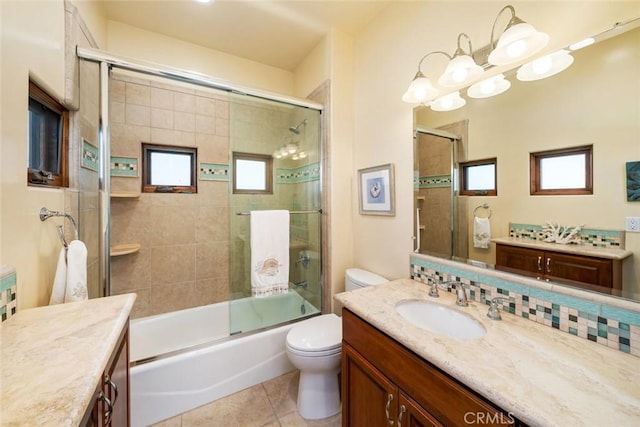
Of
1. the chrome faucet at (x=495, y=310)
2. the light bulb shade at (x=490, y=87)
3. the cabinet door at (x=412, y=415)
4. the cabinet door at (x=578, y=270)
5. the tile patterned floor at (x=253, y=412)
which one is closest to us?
the cabinet door at (x=412, y=415)

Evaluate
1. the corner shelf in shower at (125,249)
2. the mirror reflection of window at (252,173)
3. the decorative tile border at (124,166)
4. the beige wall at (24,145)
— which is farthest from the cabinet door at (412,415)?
the decorative tile border at (124,166)

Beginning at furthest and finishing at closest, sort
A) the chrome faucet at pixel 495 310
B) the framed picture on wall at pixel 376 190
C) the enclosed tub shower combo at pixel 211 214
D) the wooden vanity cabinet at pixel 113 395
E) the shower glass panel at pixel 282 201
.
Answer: the shower glass panel at pixel 282 201, the enclosed tub shower combo at pixel 211 214, the framed picture on wall at pixel 376 190, the chrome faucet at pixel 495 310, the wooden vanity cabinet at pixel 113 395

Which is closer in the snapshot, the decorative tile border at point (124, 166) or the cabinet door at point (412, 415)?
the cabinet door at point (412, 415)

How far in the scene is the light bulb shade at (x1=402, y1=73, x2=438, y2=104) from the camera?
137 cm

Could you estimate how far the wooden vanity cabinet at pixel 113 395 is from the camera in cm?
66

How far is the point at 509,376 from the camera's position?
0.66 metres

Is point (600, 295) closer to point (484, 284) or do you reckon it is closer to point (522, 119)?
point (484, 284)

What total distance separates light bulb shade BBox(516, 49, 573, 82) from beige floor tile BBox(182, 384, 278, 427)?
2243 millimetres

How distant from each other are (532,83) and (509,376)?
1.16 metres

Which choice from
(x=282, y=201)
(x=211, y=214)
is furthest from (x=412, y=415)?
(x=211, y=214)

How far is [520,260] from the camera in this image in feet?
3.57

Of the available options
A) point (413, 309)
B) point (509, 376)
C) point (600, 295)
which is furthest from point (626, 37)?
point (413, 309)

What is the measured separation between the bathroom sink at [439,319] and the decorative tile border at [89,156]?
1950mm

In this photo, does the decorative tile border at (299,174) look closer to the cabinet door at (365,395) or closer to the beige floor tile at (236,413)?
the cabinet door at (365,395)
